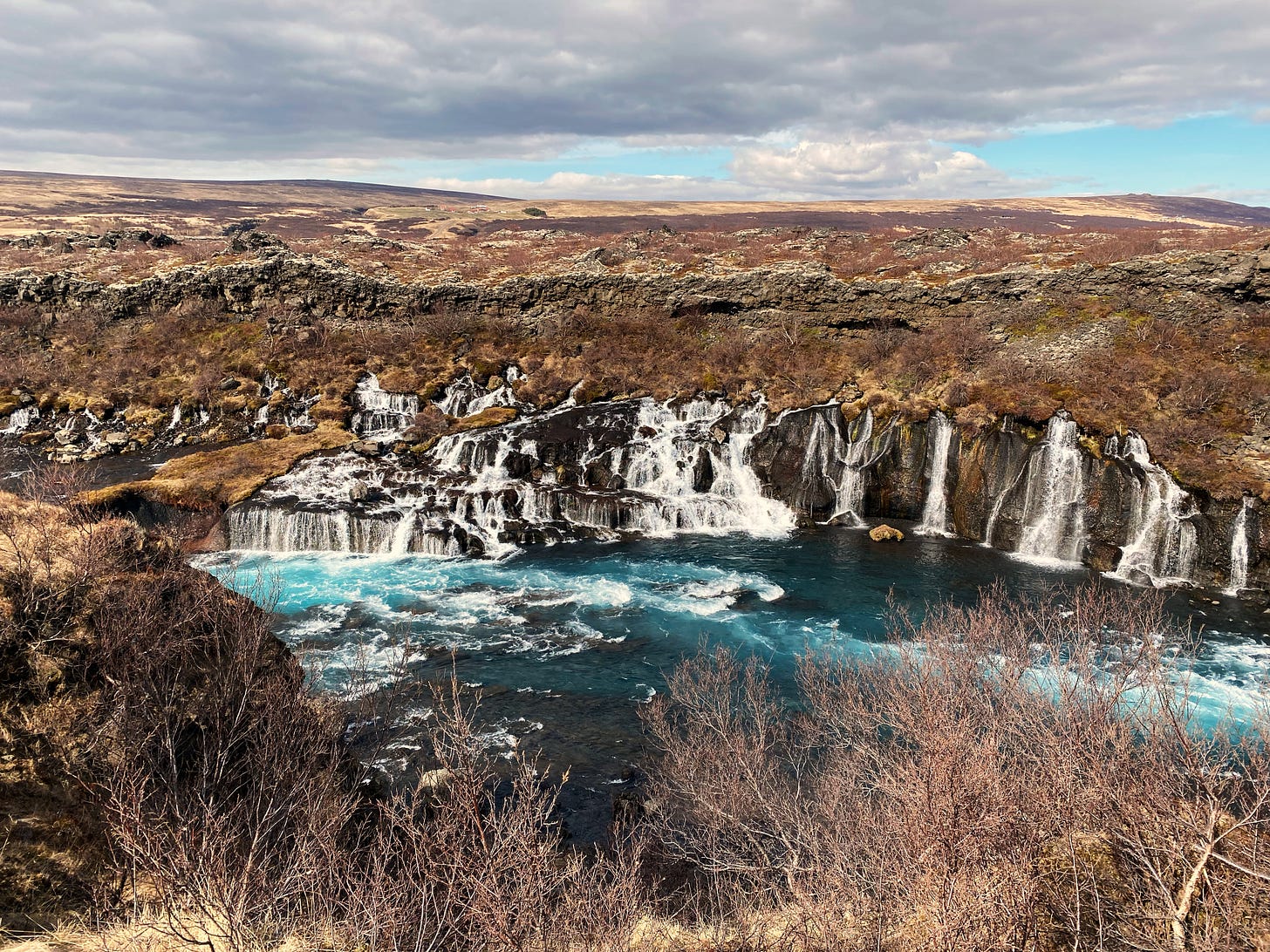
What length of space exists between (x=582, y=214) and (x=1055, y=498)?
119 metres

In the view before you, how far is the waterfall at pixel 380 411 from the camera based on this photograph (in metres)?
50.2

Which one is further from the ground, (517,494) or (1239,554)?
(1239,554)

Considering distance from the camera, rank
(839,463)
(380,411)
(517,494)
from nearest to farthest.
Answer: (517,494), (839,463), (380,411)

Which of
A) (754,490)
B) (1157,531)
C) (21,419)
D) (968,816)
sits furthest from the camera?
(21,419)

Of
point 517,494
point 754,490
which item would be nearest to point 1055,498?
point 754,490

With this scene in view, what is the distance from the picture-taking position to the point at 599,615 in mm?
31047

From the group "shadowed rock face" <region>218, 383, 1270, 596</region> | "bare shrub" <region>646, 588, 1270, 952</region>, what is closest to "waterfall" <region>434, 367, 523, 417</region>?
"shadowed rock face" <region>218, 383, 1270, 596</region>

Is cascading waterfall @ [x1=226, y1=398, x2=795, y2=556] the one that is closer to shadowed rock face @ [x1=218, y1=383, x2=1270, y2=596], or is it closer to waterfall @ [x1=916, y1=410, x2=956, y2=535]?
shadowed rock face @ [x1=218, y1=383, x2=1270, y2=596]

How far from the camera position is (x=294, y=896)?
11.0 meters

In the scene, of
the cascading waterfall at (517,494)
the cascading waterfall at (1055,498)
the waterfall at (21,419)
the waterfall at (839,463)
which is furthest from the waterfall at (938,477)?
the waterfall at (21,419)

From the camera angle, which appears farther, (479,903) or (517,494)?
(517,494)

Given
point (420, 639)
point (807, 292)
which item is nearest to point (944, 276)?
point (807, 292)

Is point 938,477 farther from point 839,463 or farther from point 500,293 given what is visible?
point 500,293

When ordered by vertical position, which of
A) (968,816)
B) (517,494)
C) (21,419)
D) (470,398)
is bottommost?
(517,494)
